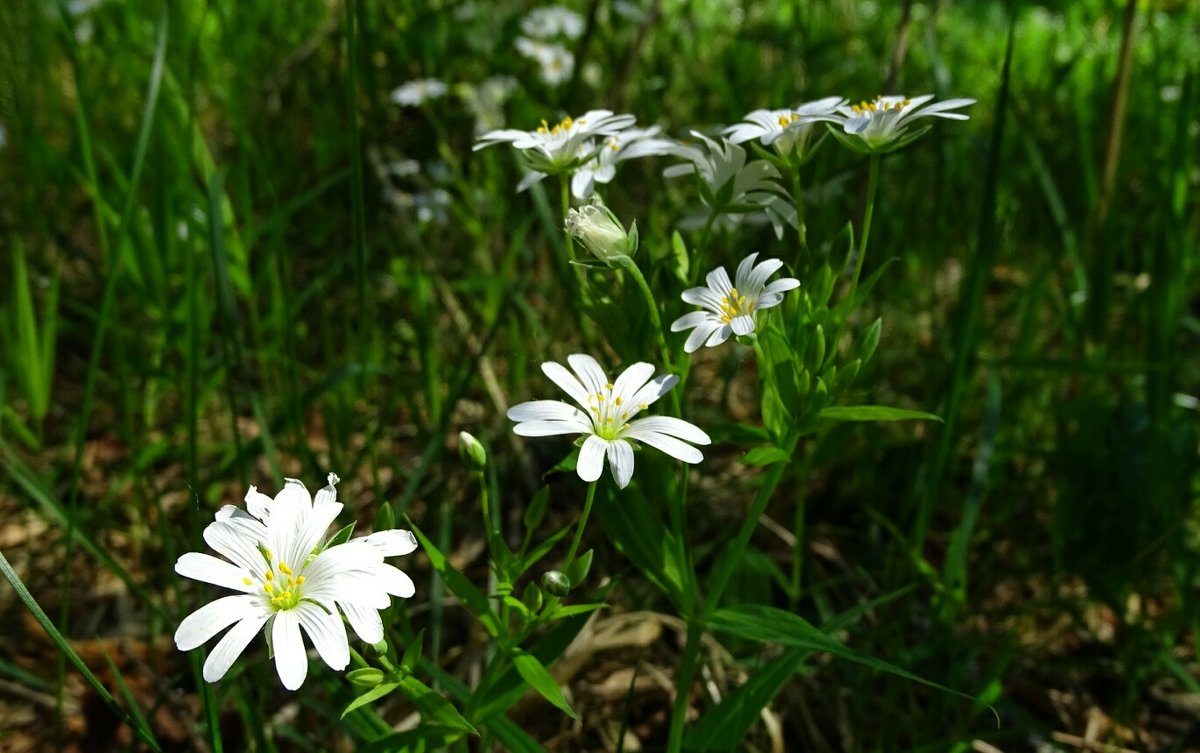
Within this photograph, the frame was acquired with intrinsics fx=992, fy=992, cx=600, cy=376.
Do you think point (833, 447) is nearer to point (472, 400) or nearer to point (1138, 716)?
point (1138, 716)

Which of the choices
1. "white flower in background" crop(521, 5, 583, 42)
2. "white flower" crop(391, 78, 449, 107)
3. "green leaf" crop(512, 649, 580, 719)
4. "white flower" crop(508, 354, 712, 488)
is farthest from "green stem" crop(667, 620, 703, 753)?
"white flower in background" crop(521, 5, 583, 42)

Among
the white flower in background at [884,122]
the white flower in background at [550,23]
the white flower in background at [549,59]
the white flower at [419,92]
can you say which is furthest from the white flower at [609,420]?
the white flower in background at [550,23]

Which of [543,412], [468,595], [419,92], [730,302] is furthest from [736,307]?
[419,92]

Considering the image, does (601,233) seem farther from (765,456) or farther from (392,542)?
(392,542)

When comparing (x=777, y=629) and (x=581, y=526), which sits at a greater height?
(x=581, y=526)

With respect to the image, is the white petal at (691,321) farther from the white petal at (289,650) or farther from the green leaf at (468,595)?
the white petal at (289,650)

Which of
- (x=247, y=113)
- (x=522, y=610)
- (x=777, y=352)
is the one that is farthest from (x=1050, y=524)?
(x=247, y=113)
